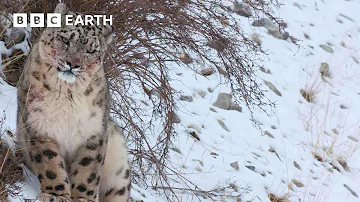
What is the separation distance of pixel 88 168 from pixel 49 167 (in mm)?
264

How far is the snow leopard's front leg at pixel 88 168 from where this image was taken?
3.93 metres

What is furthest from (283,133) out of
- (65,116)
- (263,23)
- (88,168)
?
(65,116)

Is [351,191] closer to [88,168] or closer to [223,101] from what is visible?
[223,101]

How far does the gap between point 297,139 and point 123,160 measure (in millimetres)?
3962

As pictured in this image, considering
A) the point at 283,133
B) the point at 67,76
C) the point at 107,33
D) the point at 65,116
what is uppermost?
the point at 107,33

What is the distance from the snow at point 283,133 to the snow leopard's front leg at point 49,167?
0.71 metres

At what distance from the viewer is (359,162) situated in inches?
311

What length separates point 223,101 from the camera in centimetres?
787

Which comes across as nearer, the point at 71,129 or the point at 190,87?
the point at 71,129

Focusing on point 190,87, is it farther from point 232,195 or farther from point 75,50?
point 75,50

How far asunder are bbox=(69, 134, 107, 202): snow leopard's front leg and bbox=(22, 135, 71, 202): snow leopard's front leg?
0.54 ft

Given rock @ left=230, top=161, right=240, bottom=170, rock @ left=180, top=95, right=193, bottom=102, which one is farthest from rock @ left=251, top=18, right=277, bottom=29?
rock @ left=230, top=161, right=240, bottom=170

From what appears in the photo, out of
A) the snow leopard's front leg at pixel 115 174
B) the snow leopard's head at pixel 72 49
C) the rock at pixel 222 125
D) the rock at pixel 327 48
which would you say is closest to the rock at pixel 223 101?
the rock at pixel 222 125

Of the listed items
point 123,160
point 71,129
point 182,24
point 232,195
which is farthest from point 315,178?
point 71,129
